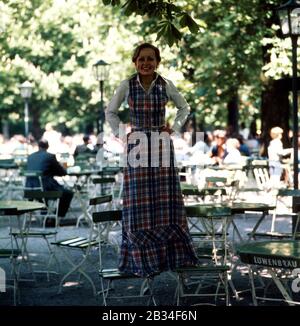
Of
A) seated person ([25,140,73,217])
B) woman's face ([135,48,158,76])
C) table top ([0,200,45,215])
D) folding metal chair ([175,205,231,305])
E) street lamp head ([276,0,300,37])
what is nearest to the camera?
folding metal chair ([175,205,231,305])

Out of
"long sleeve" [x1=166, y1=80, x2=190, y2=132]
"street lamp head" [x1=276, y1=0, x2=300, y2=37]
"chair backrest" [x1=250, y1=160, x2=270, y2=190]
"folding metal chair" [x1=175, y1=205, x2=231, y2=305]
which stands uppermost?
"street lamp head" [x1=276, y1=0, x2=300, y2=37]

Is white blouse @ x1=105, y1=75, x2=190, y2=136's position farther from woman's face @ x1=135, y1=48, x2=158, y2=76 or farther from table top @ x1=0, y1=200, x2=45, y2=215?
table top @ x1=0, y1=200, x2=45, y2=215

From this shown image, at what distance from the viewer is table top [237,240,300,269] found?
6055 millimetres

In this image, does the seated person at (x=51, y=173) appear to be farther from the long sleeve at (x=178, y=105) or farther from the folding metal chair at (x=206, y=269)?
the long sleeve at (x=178, y=105)

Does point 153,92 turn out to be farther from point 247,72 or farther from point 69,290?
point 247,72

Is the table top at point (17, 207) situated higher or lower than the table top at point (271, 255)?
higher

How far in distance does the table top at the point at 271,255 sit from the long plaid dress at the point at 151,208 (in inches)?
50.6

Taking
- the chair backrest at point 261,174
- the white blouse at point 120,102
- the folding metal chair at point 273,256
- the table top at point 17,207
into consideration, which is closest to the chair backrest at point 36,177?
the chair backrest at point 261,174

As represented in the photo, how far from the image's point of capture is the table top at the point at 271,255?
6.05 meters

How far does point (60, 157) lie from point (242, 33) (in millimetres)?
6046

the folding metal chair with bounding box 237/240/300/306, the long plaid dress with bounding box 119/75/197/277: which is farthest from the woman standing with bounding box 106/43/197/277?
the folding metal chair with bounding box 237/240/300/306

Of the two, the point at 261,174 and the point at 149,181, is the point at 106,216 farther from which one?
the point at 261,174

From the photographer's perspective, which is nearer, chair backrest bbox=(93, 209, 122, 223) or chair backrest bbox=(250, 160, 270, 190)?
chair backrest bbox=(93, 209, 122, 223)
